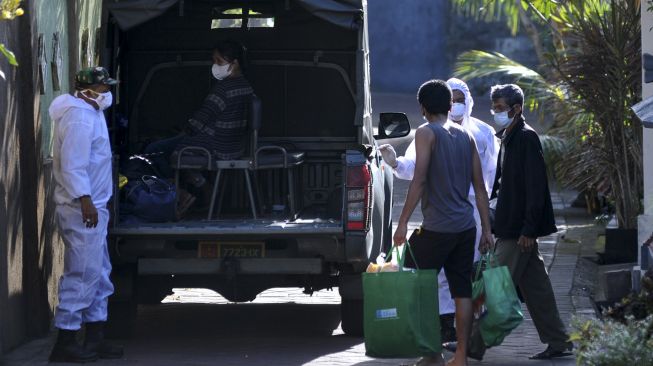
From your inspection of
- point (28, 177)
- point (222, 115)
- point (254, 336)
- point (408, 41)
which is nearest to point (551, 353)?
point (254, 336)

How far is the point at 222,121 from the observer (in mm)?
9609

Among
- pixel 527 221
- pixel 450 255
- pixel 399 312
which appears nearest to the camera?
pixel 399 312

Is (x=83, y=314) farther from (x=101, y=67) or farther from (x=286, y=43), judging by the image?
(x=286, y=43)

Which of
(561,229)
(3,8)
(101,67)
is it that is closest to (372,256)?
(101,67)

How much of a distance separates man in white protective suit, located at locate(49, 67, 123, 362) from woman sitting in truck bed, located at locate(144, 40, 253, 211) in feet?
3.91

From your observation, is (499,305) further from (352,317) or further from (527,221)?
(352,317)

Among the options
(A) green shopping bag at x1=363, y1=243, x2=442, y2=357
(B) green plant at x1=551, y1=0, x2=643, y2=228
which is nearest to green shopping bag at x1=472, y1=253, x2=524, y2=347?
(A) green shopping bag at x1=363, y1=243, x2=442, y2=357

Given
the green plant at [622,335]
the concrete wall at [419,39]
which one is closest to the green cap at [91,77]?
the green plant at [622,335]

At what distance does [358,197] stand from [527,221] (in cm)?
113

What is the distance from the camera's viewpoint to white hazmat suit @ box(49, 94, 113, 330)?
820 cm

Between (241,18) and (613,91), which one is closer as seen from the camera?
(241,18)

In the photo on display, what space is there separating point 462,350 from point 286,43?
11.9 ft

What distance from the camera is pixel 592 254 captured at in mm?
13094

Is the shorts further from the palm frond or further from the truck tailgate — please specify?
the palm frond
